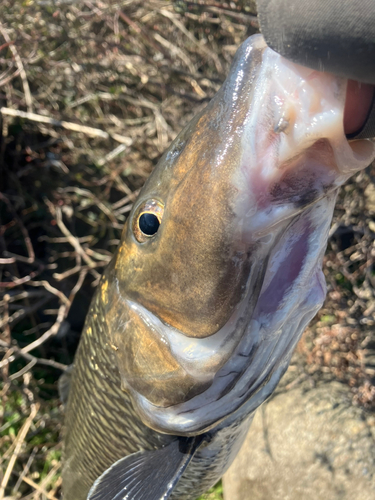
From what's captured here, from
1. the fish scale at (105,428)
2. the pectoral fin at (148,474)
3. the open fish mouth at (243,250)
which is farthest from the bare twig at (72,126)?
the pectoral fin at (148,474)

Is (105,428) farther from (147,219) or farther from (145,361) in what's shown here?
(147,219)

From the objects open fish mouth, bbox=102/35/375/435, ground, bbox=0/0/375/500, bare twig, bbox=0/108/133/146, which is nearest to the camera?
open fish mouth, bbox=102/35/375/435

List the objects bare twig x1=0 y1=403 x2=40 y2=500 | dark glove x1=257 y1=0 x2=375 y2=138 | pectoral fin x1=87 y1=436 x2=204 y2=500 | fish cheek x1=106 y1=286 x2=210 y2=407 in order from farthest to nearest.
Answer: bare twig x1=0 y1=403 x2=40 y2=500, pectoral fin x1=87 y1=436 x2=204 y2=500, fish cheek x1=106 y1=286 x2=210 y2=407, dark glove x1=257 y1=0 x2=375 y2=138

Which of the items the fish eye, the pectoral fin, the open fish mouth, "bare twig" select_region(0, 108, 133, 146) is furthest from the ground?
the fish eye

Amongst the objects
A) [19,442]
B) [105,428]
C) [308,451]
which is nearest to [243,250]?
[105,428]

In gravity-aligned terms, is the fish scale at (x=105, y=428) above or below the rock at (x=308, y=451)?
above

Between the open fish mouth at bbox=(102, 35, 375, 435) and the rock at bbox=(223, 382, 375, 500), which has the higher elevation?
the open fish mouth at bbox=(102, 35, 375, 435)

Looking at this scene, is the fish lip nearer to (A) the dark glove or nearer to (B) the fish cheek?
(B) the fish cheek

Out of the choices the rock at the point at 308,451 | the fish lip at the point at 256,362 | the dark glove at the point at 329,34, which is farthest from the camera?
the rock at the point at 308,451

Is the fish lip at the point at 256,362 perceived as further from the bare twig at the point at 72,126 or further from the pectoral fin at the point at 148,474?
the bare twig at the point at 72,126
